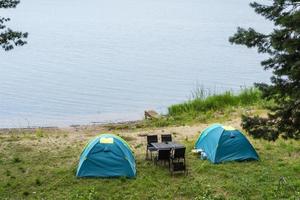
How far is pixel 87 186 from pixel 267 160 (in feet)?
18.7

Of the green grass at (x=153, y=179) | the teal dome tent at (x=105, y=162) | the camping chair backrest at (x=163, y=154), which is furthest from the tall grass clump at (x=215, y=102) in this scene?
the teal dome tent at (x=105, y=162)

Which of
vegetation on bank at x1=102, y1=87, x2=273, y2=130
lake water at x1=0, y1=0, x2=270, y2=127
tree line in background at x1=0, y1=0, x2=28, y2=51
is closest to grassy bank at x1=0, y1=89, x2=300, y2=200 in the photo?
vegetation on bank at x1=102, y1=87, x2=273, y2=130

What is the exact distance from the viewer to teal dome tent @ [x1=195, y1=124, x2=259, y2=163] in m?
15.2

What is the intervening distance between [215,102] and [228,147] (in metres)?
8.67

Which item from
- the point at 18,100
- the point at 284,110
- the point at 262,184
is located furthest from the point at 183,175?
the point at 18,100

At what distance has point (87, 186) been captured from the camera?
1306 centimetres

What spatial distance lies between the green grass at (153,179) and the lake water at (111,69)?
35.8 feet

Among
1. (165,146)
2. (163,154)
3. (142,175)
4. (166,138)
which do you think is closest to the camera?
(142,175)

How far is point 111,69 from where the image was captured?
37844 mm

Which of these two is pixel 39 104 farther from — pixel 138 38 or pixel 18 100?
pixel 138 38

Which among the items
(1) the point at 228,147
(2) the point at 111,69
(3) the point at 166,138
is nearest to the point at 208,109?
(3) the point at 166,138

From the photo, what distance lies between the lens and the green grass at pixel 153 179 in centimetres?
1248

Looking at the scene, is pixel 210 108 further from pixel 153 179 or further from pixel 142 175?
pixel 153 179

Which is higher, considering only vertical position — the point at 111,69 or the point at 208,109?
the point at 111,69
